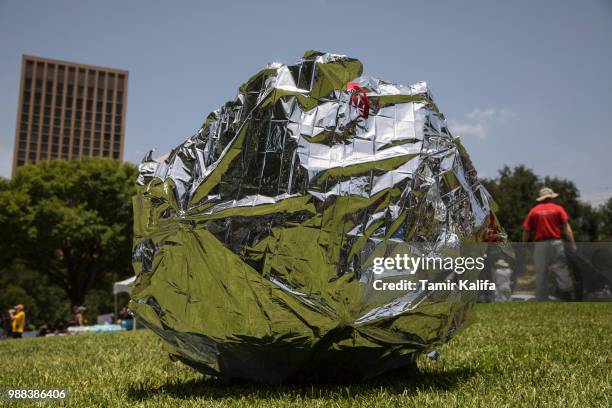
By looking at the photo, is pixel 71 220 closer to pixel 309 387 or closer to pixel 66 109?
pixel 309 387

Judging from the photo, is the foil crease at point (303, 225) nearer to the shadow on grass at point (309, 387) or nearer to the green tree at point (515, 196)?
the shadow on grass at point (309, 387)

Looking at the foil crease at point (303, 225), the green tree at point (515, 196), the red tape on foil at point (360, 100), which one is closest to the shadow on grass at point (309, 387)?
the foil crease at point (303, 225)

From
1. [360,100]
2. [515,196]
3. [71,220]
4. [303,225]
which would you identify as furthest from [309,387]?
[515,196]

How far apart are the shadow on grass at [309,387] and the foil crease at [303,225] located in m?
0.15

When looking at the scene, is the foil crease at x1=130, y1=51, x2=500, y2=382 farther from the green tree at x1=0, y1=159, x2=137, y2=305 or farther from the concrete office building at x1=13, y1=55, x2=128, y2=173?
the concrete office building at x1=13, y1=55, x2=128, y2=173

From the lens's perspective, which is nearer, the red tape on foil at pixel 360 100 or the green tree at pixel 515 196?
the red tape on foil at pixel 360 100

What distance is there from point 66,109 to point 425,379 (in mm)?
169259

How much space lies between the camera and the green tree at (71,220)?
3306 cm

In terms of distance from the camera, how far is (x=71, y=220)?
109 feet

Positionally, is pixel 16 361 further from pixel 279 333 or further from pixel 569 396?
pixel 569 396

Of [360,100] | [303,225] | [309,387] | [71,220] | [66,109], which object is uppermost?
[66,109]

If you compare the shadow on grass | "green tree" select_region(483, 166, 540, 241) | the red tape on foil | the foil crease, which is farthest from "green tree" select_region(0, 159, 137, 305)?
the red tape on foil

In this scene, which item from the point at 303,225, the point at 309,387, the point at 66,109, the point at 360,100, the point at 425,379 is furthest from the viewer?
the point at 66,109

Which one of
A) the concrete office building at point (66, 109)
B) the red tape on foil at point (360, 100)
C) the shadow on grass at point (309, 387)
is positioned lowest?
the shadow on grass at point (309, 387)
